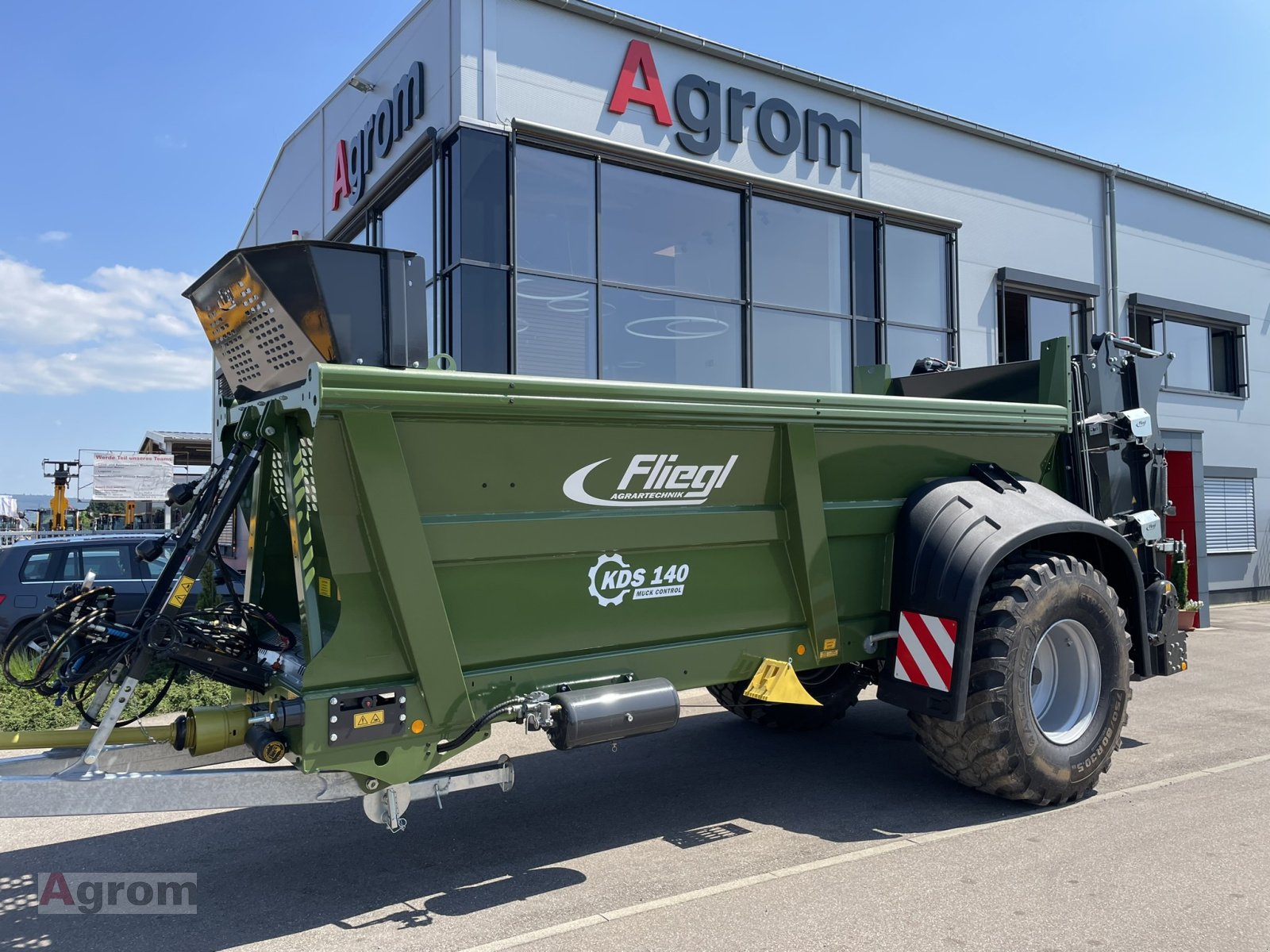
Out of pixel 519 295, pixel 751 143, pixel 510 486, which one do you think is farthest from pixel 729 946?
pixel 751 143

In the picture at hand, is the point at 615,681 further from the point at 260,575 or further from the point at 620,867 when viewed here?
the point at 260,575

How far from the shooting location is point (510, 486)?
13.5ft

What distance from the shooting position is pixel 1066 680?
18.5 feet

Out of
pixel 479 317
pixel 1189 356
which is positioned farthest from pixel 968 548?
pixel 1189 356

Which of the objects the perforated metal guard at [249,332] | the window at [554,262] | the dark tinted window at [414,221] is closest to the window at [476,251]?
the window at [554,262]

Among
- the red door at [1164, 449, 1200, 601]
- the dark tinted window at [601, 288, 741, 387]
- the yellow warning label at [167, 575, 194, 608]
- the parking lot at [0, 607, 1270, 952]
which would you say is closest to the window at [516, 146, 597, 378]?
the dark tinted window at [601, 288, 741, 387]

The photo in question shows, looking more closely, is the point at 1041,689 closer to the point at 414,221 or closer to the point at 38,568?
the point at 414,221

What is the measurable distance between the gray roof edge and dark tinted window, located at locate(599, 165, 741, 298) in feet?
5.03

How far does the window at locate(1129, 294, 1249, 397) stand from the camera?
1656cm

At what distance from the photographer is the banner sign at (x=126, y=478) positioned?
1909 centimetres

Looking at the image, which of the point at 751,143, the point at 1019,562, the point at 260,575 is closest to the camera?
the point at 260,575

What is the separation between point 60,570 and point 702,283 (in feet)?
26.8

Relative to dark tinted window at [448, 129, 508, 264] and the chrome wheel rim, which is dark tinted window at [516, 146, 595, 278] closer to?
dark tinted window at [448, 129, 508, 264]

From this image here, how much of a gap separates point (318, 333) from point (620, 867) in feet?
9.06
